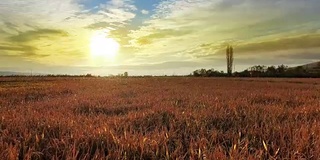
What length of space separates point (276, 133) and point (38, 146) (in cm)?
300

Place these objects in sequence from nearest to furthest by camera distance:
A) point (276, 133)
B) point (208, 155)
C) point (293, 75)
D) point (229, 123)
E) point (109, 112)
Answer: point (208, 155)
point (276, 133)
point (229, 123)
point (109, 112)
point (293, 75)

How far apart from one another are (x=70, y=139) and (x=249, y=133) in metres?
2.36

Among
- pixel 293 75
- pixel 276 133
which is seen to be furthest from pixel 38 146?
pixel 293 75

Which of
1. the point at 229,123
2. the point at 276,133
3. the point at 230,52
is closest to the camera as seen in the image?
the point at 276,133

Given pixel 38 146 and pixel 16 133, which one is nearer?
pixel 38 146

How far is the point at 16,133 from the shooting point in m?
3.97

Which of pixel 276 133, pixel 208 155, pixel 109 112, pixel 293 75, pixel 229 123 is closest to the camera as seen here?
pixel 208 155

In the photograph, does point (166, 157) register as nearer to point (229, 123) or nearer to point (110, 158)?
point (110, 158)

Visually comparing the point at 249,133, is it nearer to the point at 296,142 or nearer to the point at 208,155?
the point at 296,142

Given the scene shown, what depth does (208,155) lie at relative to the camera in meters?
2.74

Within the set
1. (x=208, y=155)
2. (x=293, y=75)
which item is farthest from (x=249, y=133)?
(x=293, y=75)

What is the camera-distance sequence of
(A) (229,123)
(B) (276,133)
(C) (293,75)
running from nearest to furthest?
(B) (276,133) < (A) (229,123) < (C) (293,75)

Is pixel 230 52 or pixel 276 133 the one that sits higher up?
pixel 230 52

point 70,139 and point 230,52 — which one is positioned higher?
point 230,52
